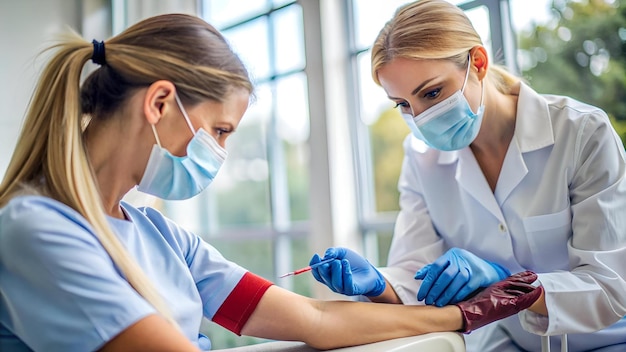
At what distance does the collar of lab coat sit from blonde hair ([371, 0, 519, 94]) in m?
0.22

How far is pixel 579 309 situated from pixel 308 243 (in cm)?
213

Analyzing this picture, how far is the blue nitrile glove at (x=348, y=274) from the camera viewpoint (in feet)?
4.46

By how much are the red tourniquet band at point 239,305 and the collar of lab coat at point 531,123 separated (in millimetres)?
826

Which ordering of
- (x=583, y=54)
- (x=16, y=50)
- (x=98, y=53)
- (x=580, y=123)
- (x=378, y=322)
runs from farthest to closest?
(x=16, y=50)
(x=583, y=54)
(x=580, y=123)
(x=378, y=322)
(x=98, y=53)

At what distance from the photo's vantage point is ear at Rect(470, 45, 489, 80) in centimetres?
152

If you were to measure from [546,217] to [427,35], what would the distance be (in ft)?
Answer: 1.91

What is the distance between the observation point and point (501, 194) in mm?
1568

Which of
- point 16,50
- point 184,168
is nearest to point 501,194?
point 184,168

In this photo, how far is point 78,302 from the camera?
2.82 ft

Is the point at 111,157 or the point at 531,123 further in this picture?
the point at 531,123

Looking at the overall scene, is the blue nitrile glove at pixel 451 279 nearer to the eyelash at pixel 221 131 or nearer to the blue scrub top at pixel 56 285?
the eyelash at pixel 221 131

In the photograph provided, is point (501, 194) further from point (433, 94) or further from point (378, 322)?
point (378, 322)

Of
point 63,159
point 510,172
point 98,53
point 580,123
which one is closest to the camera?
point 63,159

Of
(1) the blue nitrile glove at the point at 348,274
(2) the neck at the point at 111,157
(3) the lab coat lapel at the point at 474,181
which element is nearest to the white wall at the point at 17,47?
(2) the neck at the point at 111,157
